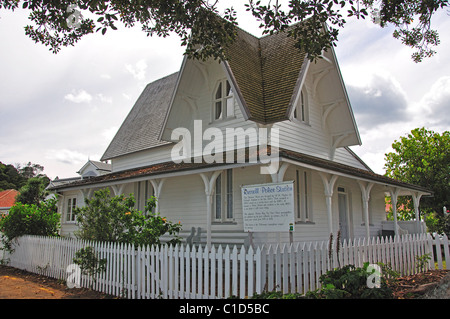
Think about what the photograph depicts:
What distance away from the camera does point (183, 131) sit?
15.3 metres

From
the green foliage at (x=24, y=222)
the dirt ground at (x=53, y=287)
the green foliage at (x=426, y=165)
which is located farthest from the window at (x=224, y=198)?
the green foliage at (x=426, y=165)

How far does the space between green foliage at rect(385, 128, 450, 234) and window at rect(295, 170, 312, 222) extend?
1646cm

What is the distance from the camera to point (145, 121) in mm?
21359

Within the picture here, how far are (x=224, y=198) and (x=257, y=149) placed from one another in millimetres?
2571

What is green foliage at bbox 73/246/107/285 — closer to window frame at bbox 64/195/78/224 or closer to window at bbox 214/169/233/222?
window at bbox 214/169/233/222

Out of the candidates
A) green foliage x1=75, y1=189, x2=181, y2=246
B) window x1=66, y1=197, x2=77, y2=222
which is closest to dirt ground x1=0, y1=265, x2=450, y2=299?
green foliage x1=75, y1=189, x2=181, y2=246

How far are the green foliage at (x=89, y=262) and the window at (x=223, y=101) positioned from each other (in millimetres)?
7075

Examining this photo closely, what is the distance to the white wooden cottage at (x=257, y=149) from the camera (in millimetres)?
12273

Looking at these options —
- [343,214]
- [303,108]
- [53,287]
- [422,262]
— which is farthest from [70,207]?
[422,262]

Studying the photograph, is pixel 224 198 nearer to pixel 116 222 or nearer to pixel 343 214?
pixel 116 222

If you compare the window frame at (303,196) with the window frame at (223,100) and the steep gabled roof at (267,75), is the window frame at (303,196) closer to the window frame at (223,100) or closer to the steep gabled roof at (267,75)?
the steep gabled roof at (267,75)

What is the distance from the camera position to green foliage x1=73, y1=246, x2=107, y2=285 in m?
9.32

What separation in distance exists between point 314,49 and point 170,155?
1064 centimetres
